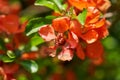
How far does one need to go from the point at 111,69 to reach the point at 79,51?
1386 mm

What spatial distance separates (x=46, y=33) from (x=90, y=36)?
7.1 inches

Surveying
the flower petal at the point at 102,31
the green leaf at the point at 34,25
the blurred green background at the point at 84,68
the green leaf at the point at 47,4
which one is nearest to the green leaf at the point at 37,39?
the green leaf at the point at 34,25

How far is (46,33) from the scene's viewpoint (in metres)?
1.71

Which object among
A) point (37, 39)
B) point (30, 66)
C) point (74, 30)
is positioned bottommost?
point (30, 66)

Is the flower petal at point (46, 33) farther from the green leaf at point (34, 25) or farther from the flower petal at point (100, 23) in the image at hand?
the flower petal at point (100, 23)

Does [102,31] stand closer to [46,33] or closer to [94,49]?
[94,49]

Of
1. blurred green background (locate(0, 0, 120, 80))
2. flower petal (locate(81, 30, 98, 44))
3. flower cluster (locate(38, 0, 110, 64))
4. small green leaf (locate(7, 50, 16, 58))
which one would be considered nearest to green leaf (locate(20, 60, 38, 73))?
small green leaf (locate(7, 50, 16, 58))

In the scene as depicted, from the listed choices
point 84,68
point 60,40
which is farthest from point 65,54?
point 84,68

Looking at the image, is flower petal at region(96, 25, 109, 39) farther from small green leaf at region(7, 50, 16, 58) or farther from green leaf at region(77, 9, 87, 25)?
small green leaf at region(7, 50, 16, 58)

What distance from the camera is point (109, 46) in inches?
123

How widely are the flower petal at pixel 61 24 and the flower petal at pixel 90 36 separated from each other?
0.09 meters

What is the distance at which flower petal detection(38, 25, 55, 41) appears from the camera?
5.62ft

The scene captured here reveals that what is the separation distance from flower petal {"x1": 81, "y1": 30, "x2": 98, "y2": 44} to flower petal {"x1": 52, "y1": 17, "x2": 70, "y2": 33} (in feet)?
0.29

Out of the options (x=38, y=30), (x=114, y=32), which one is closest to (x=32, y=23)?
(x=38, y=30)
